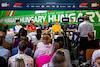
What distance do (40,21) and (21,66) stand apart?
33.4 ft

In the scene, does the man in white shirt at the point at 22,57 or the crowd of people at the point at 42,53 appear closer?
the crowd of people at the point at 42,53

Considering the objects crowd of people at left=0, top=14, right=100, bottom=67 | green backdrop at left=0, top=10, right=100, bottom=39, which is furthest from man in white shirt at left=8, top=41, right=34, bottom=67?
green backdrop at left=0, top=10, right=100, bottom=39

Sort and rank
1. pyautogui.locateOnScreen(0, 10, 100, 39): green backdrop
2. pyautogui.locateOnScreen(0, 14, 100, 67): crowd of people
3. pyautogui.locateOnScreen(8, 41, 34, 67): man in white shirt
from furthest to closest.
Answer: pyautogui.locateOnScreen(0, 10, 100, 39): green backdrop
pyautogui.locateOnScreen(8, 41, 34, 67): man in white shirt
pyautogui.locateOnScreen(0, 14, 100, 67): crowd of people

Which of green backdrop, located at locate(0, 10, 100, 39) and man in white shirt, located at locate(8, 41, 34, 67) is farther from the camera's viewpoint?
green backdrop, located at locate(0, 10, 100, 39)

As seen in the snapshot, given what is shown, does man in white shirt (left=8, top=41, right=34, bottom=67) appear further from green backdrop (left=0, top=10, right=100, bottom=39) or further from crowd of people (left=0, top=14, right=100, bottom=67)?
green backdrop (left=0, top=10, right=100, bottom=39)

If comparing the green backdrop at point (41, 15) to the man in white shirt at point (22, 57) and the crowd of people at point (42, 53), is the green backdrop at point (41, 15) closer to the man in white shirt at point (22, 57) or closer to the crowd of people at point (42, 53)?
the crowd of people at point (42, 53)

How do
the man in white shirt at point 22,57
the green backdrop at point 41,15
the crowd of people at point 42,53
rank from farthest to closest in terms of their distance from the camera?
the green backdrop at point 41,15, the man in white shirt at point 22,57, the crowd of people at point 42,53

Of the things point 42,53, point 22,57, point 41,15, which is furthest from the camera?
point 41,15

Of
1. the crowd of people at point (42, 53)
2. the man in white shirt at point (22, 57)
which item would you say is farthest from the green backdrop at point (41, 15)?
the man in white shirt at point (22, 57)

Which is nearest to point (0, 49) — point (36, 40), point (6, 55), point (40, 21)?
point (6, 55)

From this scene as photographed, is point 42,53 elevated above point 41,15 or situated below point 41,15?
below

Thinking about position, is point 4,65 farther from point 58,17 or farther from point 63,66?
point 58,17

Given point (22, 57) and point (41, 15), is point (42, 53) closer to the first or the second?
point (22, 57)

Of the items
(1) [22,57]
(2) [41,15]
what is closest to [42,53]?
(1) [22,57]
